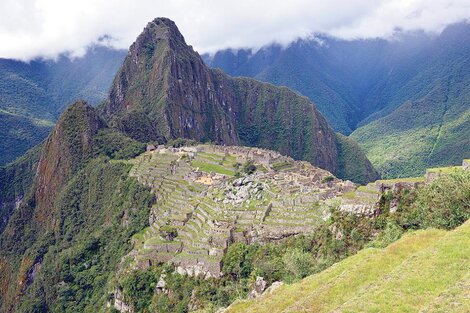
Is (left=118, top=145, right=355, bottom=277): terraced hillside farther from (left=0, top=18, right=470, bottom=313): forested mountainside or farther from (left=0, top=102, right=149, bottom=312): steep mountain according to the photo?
(left=0, top=102, right=149, bottom=312): steep mountain

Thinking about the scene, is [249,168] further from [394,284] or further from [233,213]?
[394,284]

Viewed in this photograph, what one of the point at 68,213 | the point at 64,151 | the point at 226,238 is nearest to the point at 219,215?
the point at 226,238

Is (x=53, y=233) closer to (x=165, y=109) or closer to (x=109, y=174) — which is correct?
(x=109, y=174)

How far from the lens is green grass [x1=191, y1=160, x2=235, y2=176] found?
84.8 m

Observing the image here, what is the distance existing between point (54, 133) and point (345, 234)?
403ft

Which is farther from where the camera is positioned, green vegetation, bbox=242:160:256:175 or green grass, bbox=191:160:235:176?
green grass, bbox=191:160:235:176

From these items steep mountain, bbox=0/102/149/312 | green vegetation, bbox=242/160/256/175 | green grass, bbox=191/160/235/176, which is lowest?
steep mountain, bbox=0/102/149/312

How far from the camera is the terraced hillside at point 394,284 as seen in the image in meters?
18.0

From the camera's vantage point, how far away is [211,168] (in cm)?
8788

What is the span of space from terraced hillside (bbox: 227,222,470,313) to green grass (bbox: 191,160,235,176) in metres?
57.3

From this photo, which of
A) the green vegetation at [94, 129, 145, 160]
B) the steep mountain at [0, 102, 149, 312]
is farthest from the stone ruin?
the green vegetation at [94, 129, 145, 160]

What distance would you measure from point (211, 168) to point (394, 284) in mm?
69444

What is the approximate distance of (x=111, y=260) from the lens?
72188mm

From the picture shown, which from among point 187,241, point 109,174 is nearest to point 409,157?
point 109,174
